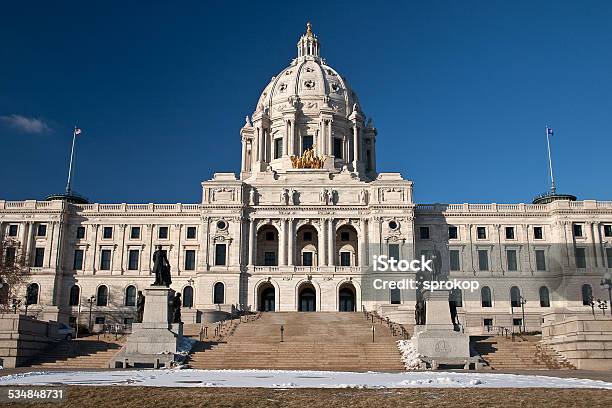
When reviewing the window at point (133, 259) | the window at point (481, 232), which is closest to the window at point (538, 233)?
the window at point (481, 232)

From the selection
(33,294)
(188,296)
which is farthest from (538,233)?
(33,294)

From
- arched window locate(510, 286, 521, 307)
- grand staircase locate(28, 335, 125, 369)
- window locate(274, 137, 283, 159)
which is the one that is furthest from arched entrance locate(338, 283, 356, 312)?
grand staircase locate(28, 335, 125, 369)

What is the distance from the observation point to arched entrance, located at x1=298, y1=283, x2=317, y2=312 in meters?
78.9

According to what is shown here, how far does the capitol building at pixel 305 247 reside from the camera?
7725cm

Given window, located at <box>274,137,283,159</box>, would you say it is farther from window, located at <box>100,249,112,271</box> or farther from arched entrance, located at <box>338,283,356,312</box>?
window, located at <box>100,249,112,271</box>

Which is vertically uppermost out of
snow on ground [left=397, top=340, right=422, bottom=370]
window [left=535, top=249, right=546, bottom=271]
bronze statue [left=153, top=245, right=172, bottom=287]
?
window [left=535, top=249, right=546, bottom=271]

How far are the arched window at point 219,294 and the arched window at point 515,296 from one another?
35692mm

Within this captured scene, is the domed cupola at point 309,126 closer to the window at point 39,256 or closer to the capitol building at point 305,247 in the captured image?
the capitol building at point 305,247

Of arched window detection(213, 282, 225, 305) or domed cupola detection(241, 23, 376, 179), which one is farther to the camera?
domed cupola detection(241, 23, 376, 179)

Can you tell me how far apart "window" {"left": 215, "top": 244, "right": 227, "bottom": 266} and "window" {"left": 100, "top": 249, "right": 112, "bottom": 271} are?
1568cm

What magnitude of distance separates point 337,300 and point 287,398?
5839 cm

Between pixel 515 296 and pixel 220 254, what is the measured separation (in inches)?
1463

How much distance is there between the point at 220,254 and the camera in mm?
77688

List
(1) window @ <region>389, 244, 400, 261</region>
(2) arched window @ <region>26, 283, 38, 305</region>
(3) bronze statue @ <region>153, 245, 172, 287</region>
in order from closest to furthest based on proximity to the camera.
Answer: (3) bronze statue @ <region>153, 245, 172, 287</region> → (1) window @ <region>389, 244, 400, 261</region> → (2) arched window @ <region>26, 283, 38, 305</region>
